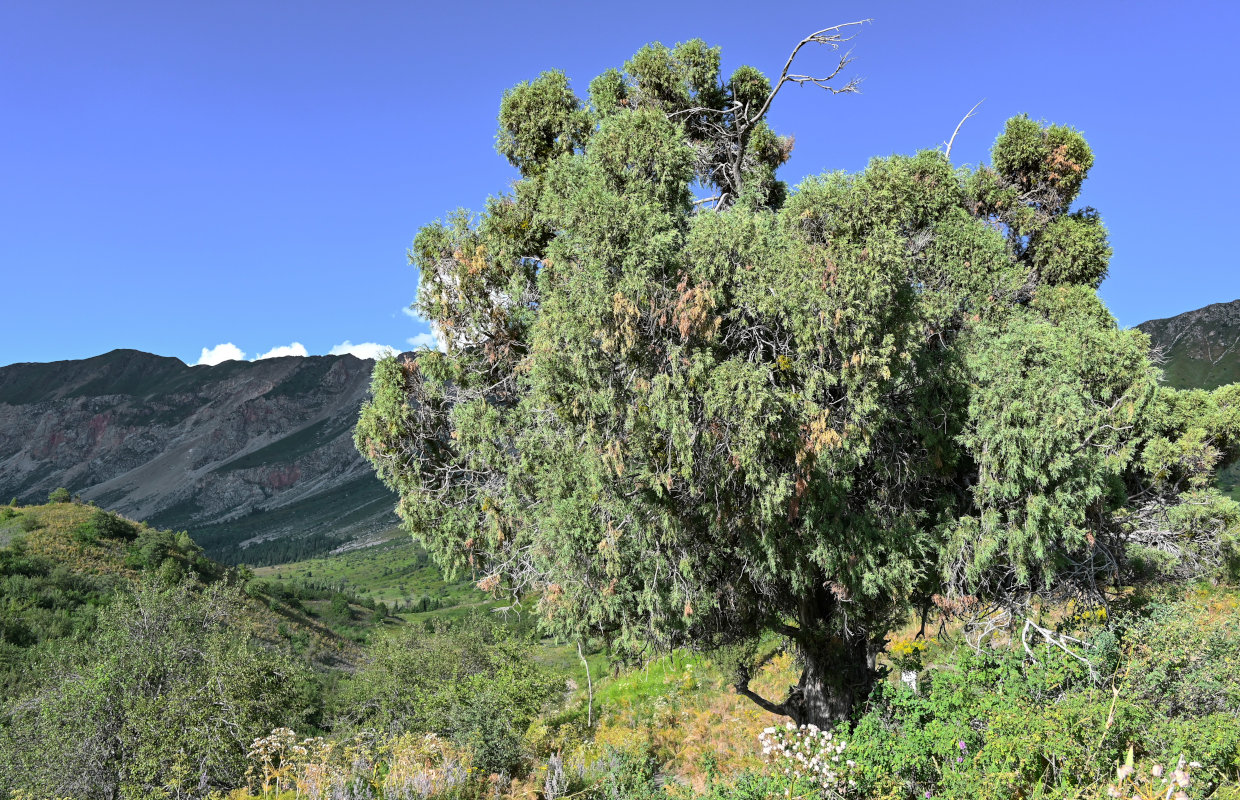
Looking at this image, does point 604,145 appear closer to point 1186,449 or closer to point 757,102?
point 757,102

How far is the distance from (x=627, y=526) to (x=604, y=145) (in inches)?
214

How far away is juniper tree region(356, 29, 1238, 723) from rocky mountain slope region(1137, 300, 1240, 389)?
149 m

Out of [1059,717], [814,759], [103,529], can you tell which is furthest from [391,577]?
[1059,717]

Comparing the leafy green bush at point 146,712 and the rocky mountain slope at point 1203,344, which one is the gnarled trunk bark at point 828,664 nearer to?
the leafy green bush at point 146,712

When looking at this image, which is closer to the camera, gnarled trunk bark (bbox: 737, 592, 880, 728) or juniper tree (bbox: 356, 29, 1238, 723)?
juniper tree (bbox: 356, 29, 1238, 723)

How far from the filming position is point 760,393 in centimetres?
728

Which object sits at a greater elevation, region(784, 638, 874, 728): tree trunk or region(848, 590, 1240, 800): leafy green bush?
region(848, 590, 1240, 800): leafy green bush

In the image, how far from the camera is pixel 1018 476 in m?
8.31

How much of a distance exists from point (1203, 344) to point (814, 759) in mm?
189536

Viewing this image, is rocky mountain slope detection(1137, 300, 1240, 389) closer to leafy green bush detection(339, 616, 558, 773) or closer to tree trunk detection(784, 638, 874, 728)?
leafy green bush detection(339, 616, 558, 773)

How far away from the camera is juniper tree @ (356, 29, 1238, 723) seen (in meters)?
7.75

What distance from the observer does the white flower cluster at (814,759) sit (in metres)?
7.06

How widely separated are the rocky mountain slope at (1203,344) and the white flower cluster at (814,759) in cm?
15389

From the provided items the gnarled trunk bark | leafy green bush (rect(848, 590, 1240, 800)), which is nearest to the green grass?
the gnarled trunk bark
